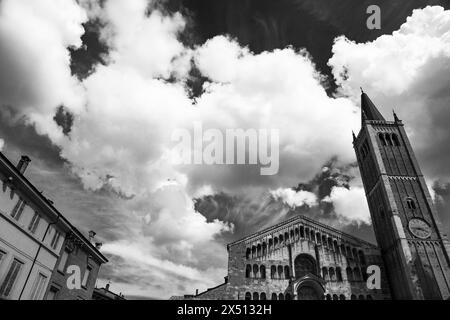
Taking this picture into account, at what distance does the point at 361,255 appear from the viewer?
36.2m

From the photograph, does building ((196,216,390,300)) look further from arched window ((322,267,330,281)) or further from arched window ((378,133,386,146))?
arched window ((378,133,386,146))

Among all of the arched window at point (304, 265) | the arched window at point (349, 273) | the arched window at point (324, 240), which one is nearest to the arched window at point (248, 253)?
the arched window at point (304, 265)

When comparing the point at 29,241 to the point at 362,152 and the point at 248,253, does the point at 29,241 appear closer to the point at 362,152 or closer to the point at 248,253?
the point at 248,253

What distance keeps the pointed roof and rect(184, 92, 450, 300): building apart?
28.3 feet

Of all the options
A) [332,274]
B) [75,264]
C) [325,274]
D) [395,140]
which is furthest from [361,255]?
[75,264]

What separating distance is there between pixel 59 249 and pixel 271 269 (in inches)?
864

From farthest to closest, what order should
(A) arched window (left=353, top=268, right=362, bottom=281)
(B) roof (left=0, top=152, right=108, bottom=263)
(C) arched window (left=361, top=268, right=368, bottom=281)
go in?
(C) arched window (left=361, top=268, right=368, bottom=281) → (A) arched window (left=353, top=268, right=362, bottom=281) → (B) roof (left=0, top=152, right=108, bottom=263)

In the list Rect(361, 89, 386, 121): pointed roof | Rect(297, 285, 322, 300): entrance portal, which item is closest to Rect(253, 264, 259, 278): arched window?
Rect(297, 285, 322, 300): entrance portal

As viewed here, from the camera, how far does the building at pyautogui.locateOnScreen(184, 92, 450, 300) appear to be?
32.5 metres

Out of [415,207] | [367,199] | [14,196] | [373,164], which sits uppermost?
[373,164]

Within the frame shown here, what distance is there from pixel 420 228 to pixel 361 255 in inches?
288

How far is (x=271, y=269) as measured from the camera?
3459 cm

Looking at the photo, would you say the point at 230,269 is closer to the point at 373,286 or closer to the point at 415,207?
the point at 373,286
